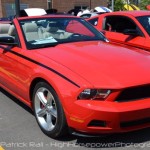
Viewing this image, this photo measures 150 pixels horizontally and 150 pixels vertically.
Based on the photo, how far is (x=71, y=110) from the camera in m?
3.77

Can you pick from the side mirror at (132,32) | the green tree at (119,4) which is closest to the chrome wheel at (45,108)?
the side mirror at (132,32)

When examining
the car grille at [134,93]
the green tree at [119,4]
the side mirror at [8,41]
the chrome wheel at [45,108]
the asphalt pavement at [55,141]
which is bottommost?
the green tree at [119,4]

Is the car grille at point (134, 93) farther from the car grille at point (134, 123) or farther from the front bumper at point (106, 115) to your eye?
the car grille at point (134, 123)

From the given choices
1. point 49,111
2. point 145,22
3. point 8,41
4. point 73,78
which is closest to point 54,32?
point 8,41

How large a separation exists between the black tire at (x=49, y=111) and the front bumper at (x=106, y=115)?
0.19m

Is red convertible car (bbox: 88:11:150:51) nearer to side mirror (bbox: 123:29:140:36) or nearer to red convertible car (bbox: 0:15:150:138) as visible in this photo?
side mirror (bbox: 123:29:140:36)

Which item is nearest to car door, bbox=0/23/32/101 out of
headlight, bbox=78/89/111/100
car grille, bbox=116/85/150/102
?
headlight, bbox=78/89/111/100

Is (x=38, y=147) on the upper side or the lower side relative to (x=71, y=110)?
lower

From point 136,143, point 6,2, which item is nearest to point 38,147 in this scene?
point 136,143

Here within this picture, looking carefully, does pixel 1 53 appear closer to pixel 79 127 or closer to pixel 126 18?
pixel 79 127

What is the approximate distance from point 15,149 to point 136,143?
1424mm

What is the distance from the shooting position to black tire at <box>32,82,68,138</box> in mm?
3984

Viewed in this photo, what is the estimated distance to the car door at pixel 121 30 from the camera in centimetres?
706

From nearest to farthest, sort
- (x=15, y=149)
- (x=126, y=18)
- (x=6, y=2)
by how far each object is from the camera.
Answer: (x=15, y=149)
(x=126, y=18)
(x=6, y=2)
